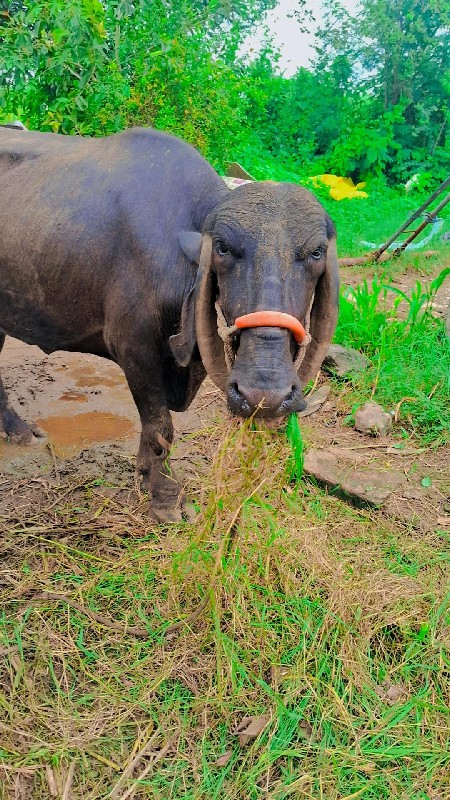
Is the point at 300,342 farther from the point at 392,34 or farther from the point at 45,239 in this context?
the point at 392,34

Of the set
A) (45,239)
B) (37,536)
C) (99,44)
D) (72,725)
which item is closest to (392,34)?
(99,44)

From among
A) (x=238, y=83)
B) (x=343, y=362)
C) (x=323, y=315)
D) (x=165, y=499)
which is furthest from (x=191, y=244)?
(x=238, y=83)

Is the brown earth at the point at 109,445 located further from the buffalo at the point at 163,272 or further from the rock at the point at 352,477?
the buffalo at the point at 163,272

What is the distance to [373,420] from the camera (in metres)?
3.88

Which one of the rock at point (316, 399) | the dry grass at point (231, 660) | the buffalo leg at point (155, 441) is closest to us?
the dry grass at point (231, 660)

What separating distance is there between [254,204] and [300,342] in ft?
1.57

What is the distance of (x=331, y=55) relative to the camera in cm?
1211

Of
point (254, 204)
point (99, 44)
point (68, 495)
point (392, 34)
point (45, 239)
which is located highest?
point (392, 34)

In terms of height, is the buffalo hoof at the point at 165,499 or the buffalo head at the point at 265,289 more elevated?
the buffalo head at the point at 265,289

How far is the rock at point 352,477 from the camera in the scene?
10.6ft

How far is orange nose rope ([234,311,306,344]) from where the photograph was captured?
6.80 ft

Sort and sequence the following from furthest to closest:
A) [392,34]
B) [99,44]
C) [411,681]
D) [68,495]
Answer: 1. [392,34]
2. [99,44]
3. [68,495]
4. [411,681]

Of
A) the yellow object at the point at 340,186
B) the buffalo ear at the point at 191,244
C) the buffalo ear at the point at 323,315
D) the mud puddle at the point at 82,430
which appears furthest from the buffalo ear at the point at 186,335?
the yellow object at the point at 340,186

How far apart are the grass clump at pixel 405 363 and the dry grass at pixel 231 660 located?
3.96 ft
